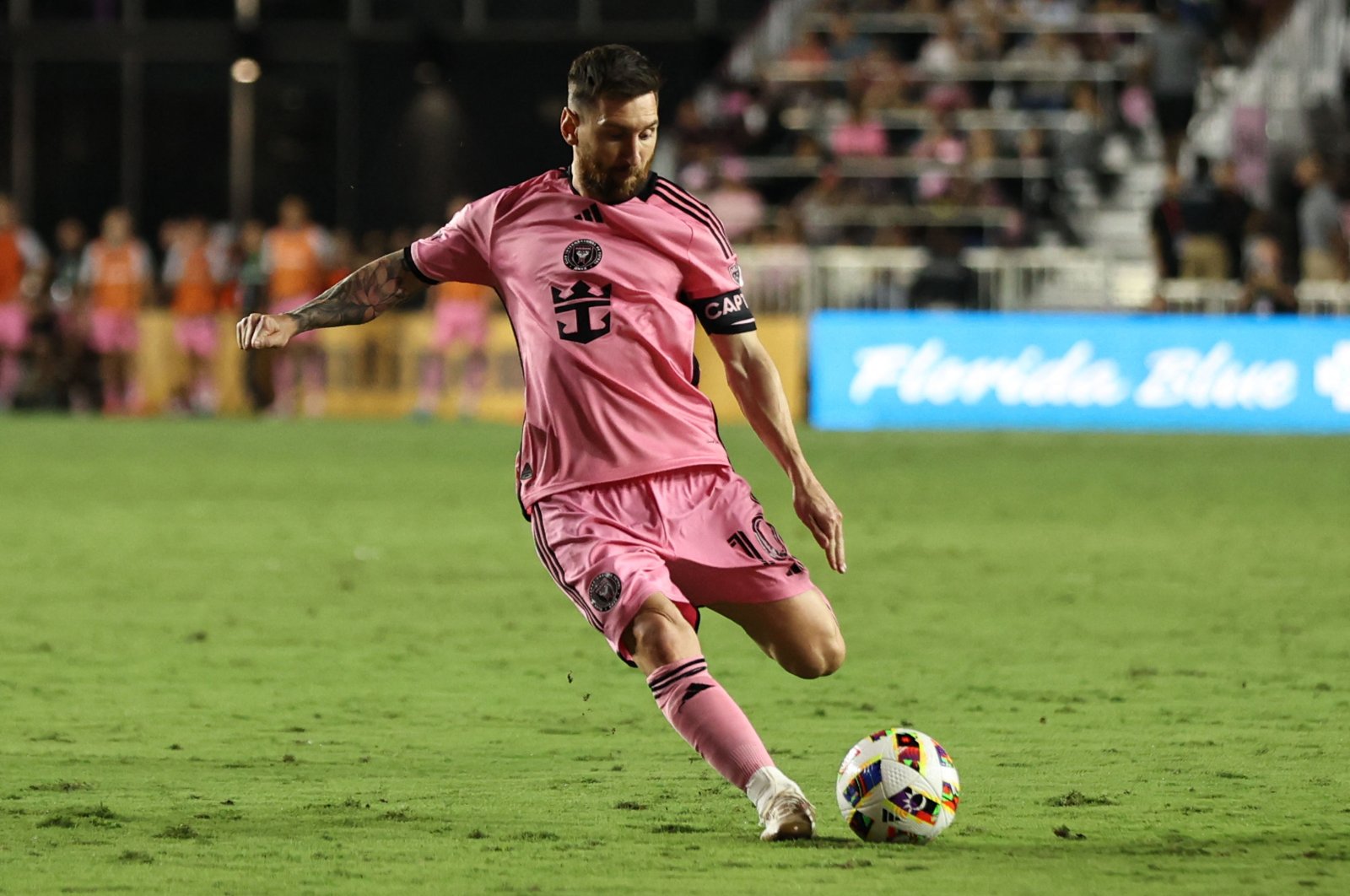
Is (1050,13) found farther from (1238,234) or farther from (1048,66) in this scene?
(1238,234)

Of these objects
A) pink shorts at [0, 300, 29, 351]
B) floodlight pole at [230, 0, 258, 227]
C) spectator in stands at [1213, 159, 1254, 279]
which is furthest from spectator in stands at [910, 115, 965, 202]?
floodlight pole at [230, 0, 258, 227]

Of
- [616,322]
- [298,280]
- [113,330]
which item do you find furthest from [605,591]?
[113,330]

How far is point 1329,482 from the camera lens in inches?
664

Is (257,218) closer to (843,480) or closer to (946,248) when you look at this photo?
(946,248)

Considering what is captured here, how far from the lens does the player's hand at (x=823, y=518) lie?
5.58m

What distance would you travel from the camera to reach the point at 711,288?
5.79 m

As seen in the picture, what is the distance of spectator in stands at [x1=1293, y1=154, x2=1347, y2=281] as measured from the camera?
23.8 metres

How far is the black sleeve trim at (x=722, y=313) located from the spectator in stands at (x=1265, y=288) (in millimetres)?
17680

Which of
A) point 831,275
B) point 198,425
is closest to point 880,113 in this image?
point 831,275

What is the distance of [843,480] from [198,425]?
945 cm

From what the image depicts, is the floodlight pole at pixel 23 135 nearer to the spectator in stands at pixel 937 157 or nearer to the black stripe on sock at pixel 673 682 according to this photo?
the spectator in stands at pixel 937 157

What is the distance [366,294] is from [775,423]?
1.17 metres

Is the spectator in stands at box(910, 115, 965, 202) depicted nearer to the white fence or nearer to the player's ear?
the white fence

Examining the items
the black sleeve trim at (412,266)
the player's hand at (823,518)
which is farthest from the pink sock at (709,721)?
the black sleeve trim at (412,266)
